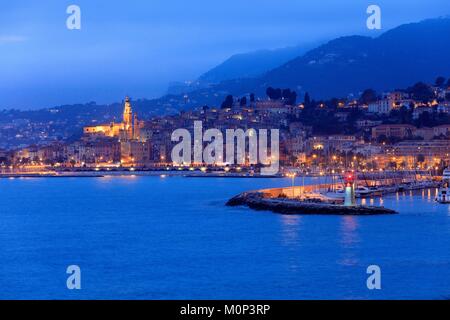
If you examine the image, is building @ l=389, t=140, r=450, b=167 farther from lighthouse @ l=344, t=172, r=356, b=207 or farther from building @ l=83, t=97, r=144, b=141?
lighthouse @ l=344, t=172, r=356, b=207

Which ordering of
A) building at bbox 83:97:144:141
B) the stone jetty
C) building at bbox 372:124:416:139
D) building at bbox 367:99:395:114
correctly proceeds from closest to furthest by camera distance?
the stone jetty < building at bbox 372:124:416:139 < building at bbox 367:99:395:114 < building at bbox 83:97:144:141

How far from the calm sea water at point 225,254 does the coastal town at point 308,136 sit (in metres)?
38.2

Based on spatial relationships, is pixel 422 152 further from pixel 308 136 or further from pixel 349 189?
pixel 349 189

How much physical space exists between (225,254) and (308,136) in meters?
64.0

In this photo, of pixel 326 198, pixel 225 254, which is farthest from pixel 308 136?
pixel 225 254

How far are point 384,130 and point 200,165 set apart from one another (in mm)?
14442

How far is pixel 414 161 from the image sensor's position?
69.0 meters

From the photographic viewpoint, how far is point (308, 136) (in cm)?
8431

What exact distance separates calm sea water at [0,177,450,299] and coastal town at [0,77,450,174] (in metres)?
38.2

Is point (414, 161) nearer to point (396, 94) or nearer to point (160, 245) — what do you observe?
point (396, 94)

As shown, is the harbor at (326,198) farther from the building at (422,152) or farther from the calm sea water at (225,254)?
the building at (422,152)

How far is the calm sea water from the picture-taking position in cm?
1622

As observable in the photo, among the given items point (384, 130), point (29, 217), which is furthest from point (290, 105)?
Result: point (29, 217)

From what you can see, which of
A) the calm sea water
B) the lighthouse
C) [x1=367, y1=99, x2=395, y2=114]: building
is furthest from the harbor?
[x1=367, y1=99, x2=395, y2=114]: building
